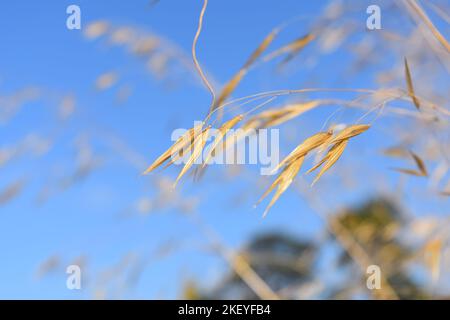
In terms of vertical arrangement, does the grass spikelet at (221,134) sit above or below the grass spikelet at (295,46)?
below

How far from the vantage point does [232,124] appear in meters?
0.68

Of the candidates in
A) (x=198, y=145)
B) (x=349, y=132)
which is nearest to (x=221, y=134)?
(x=198, y=145)

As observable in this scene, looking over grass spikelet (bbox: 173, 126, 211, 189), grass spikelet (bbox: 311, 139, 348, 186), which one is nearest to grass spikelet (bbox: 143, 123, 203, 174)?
grass spikelet (bbox: 173, 126, 211, 189)

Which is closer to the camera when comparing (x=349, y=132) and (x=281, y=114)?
(x=349, y=132)

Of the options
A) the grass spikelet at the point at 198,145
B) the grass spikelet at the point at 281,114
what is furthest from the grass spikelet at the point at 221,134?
the grass spikelet at the point at 281,114

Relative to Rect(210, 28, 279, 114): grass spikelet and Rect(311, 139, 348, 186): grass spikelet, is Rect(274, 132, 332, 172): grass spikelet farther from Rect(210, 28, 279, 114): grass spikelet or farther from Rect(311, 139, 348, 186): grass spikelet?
Rect(210, 28, 279, 114): grass spikelet

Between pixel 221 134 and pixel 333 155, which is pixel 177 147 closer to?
pixel 221 134

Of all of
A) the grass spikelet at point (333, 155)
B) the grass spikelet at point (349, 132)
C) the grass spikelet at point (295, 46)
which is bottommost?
the grass spikelet at point (333, 155)

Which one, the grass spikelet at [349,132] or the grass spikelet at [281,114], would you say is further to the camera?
the grass spikelet at [281,114]

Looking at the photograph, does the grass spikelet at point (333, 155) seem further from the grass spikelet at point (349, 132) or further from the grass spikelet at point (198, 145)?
the grass spikelet at point (198, 145)

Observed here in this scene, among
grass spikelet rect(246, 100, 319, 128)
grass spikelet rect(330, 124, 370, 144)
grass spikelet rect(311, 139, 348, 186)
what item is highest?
grass spikelet rect(246, 100, 319, 128)
